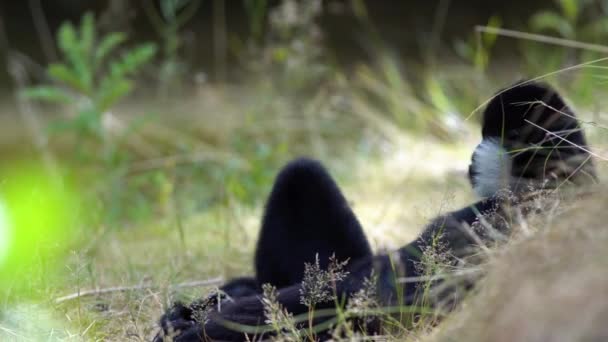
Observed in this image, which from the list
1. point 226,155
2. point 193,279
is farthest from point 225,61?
point 193,279

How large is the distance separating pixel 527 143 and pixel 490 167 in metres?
0.10

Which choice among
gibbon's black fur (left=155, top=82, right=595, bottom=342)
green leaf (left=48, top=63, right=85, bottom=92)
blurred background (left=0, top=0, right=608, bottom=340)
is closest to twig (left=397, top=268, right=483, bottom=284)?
gibbon's black fur (left=155, top=82, right=595, bottom=342)

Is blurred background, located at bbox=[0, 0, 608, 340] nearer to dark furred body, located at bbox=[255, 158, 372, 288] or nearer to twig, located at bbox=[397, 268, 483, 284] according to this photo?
dark furred body, located at bbox=[255, 158, 372, 288]

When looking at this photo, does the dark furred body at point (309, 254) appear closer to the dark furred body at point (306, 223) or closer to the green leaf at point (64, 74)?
the dark furred body at point (306, 223)

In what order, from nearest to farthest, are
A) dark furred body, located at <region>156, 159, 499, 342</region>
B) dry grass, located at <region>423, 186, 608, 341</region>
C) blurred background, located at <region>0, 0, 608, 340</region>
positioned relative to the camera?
1. dry grass, located at <region>423, 186, 608, 341</region>
2. dark furred body, located at <region>156, 159, 499, 342</region>
3. blurred background, located at <region>0, 0, 608, 340</region>

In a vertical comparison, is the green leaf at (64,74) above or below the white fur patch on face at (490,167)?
above

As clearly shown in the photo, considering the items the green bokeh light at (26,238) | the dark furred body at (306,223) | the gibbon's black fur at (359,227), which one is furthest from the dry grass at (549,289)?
the green bokeh light at (26,238)

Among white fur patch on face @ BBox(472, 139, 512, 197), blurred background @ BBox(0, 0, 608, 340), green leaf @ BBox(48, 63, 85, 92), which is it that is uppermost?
green leaf @ BBox(48, 63, 85, 92)

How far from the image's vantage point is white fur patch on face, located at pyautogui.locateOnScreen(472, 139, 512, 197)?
1.52 metres

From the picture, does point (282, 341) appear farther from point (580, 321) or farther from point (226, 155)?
point (226, 155)

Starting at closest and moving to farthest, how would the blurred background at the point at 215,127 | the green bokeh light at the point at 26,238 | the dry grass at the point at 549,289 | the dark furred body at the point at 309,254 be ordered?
the dry grass at the point at 549,289
the dark furred body at the point at 309,254
the green bokeh light at the point at 26,238
the blurred background at the point at 215,127

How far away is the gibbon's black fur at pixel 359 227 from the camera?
1427 millimetres

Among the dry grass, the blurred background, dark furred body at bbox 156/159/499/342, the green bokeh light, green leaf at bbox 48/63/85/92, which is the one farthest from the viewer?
green leaf at bbox 48/63/85/92

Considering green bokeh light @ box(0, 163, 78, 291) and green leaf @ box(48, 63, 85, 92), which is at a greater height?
green leaf @ box(48, 63, 85, 92)
